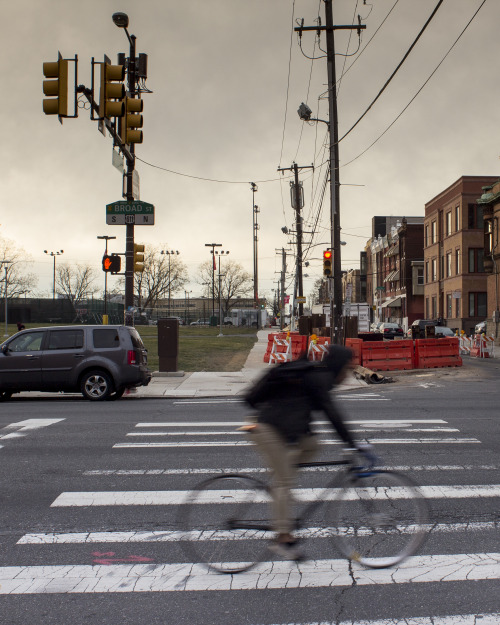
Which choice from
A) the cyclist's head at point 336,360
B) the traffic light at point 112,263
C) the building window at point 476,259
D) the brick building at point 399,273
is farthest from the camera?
the brick building at point 399,273

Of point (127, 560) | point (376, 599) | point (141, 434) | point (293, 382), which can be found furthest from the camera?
point (141, 434)

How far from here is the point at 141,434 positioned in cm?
1011

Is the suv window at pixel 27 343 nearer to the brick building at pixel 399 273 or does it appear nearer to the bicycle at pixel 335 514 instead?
the bicycle at pixel 335 514

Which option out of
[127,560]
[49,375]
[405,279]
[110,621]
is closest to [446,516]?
[127,560]

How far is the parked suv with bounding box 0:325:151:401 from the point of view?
14.7 meters

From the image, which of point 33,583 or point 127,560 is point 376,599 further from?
point 33,583

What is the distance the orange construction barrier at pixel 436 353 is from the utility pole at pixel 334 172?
2960 millimetres

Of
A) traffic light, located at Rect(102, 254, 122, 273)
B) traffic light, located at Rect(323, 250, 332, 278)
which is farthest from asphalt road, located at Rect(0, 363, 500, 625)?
traffic light, located at Rect(323, 250, 332, 278)

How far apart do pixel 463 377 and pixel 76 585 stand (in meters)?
17.8

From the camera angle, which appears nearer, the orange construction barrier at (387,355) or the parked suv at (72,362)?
the parked suv at (72,362)

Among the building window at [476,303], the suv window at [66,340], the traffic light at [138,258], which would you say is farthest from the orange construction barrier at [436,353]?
the building window at [476,303]

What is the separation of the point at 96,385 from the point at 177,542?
1007 cm

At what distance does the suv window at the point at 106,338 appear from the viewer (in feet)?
48.8

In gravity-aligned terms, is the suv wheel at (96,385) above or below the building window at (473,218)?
below
